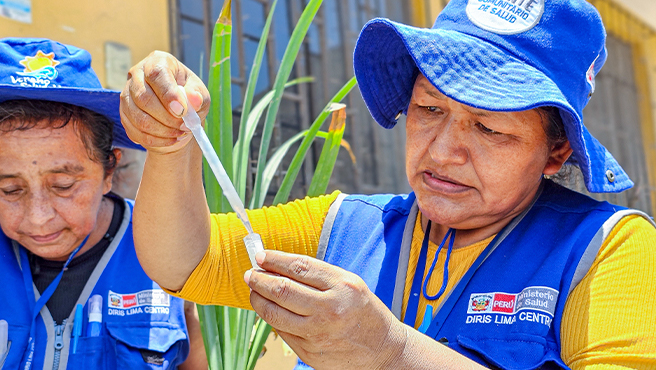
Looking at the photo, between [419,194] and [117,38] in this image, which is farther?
[117,38]

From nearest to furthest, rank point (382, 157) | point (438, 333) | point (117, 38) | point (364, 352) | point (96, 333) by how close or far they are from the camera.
Answer: point (364, 352), point (438, 333), point (96, 333), point (117, 38), point (382, 157)

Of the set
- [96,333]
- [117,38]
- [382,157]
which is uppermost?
[117,38]

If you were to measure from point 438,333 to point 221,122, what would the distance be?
860mm

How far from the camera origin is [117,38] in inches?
114

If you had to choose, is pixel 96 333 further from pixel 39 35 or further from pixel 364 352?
pixel 39 35

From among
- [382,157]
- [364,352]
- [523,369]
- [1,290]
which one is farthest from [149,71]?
[382,157]

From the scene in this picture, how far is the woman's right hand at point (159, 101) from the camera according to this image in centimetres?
102

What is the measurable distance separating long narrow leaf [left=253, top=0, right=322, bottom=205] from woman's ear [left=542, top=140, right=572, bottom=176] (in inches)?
30.4

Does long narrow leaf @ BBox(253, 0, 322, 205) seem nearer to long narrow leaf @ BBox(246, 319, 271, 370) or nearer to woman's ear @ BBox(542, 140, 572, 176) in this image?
long narrow leaf @ BBox(246, 319, 271, 370)

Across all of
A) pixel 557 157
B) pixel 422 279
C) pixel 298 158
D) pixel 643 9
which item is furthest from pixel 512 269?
pixel 643 9

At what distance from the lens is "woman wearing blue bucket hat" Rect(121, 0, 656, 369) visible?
1034 mm

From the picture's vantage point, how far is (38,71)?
1.56m

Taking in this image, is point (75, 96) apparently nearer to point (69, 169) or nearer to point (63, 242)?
point (69, 169)

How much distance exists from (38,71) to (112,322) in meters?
0.65
